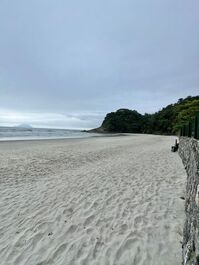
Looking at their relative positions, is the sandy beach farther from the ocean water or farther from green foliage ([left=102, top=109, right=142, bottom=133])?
green foliage ([left=102, top=109, right=142, bottom=133])

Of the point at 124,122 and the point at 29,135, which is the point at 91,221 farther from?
the point at 124,122

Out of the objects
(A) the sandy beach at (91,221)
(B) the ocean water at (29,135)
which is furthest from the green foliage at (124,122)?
(A) the sandy beach at (91,221)

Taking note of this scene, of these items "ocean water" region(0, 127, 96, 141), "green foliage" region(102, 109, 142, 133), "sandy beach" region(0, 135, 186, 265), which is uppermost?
"green foliage" region(102, 109, 142, 133)

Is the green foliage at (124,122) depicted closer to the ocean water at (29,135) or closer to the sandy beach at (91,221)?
the ocean water at (29,135)

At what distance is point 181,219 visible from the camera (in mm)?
4207

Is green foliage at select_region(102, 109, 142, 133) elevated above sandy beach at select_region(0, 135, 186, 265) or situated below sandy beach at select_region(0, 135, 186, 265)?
above

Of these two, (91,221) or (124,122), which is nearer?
(91,221)

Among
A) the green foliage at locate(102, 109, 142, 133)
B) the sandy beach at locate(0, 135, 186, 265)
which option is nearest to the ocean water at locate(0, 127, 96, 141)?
the sandy beach at locate(0, 135, 186, 265)

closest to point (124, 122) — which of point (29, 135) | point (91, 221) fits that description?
point (29, 135)

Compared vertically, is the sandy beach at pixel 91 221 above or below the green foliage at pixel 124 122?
below

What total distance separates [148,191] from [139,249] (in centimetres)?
272

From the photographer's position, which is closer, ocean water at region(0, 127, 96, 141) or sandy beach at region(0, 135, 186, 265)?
sandy beach at region(0, 135, 186, 265)

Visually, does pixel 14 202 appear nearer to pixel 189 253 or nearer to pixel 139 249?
pixel 139 249

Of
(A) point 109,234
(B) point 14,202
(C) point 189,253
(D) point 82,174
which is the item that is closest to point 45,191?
(B) point 14,202
